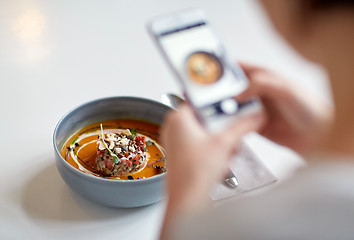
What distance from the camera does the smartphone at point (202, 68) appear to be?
0.65 metres

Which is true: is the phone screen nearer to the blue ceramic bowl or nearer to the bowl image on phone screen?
the bowl image on phone screen

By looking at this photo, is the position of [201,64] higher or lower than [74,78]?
lower

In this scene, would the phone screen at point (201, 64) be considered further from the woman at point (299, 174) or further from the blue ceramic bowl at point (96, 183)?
the blue ceramic bowl at point (96, 183)

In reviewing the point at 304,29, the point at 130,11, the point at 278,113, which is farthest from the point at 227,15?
the point at 304,29

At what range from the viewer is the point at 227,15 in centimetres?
142

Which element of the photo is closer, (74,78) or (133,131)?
(133,131)

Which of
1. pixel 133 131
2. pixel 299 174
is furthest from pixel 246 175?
pixel 299 174

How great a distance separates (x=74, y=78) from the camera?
1.09m

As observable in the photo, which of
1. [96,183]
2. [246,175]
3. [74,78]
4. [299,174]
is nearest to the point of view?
[299,174]

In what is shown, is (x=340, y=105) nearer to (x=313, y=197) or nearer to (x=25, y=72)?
(x=313, y=197)

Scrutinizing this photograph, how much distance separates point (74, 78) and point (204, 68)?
19.1 inches

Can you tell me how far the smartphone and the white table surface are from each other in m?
0.08

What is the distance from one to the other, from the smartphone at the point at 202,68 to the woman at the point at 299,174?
0.14 ft

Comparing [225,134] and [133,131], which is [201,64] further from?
A: [133,131]
